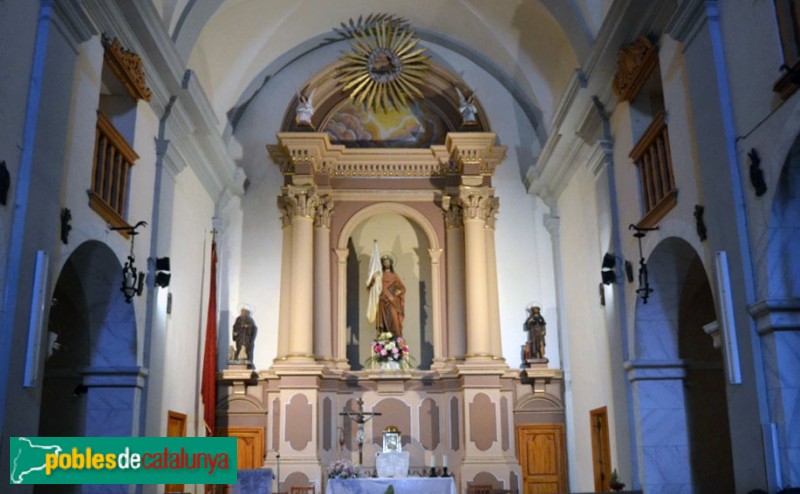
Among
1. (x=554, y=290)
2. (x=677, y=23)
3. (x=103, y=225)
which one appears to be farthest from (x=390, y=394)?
(x=677, y=23)

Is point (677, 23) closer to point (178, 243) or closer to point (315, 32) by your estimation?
point (178, 243)

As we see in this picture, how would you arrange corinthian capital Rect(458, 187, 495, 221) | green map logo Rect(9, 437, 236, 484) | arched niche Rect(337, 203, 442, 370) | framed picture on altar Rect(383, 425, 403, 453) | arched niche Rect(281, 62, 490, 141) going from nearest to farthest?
green map logo Rect(9, 437, 236, 484)
framed picture on altar Rect(383, 425, 403, 453)
corinthian capital Rect(458, 187, 495, 221)
arched niche Rect(337, 203, 442, 370)
arched niche Rect(281, 62, 490, 141)

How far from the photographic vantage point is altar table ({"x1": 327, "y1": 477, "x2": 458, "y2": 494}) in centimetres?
995

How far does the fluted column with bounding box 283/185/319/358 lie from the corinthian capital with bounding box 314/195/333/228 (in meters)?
0.13

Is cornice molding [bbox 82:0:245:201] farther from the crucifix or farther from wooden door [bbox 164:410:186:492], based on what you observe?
the crucifix

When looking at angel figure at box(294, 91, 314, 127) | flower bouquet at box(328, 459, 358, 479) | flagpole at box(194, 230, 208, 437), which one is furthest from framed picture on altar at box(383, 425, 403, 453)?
angel figure at box(294, 91, 314, 127)

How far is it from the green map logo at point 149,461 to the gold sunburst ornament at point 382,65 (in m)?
9.52

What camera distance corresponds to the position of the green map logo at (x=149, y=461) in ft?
14.8

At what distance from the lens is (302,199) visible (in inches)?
492

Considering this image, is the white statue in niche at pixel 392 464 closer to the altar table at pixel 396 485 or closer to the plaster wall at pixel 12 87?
the altar table at pixel 396 485

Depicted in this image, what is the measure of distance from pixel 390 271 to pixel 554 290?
2.69m

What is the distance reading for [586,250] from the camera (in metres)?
10.9

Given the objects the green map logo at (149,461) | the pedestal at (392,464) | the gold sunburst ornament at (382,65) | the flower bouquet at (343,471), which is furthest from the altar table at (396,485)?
the gold sunburst ornament at (382,65)

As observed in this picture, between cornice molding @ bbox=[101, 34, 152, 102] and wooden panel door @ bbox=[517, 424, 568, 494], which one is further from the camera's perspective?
wooden panel door @ bbox=[517, 424, 568, 494]
